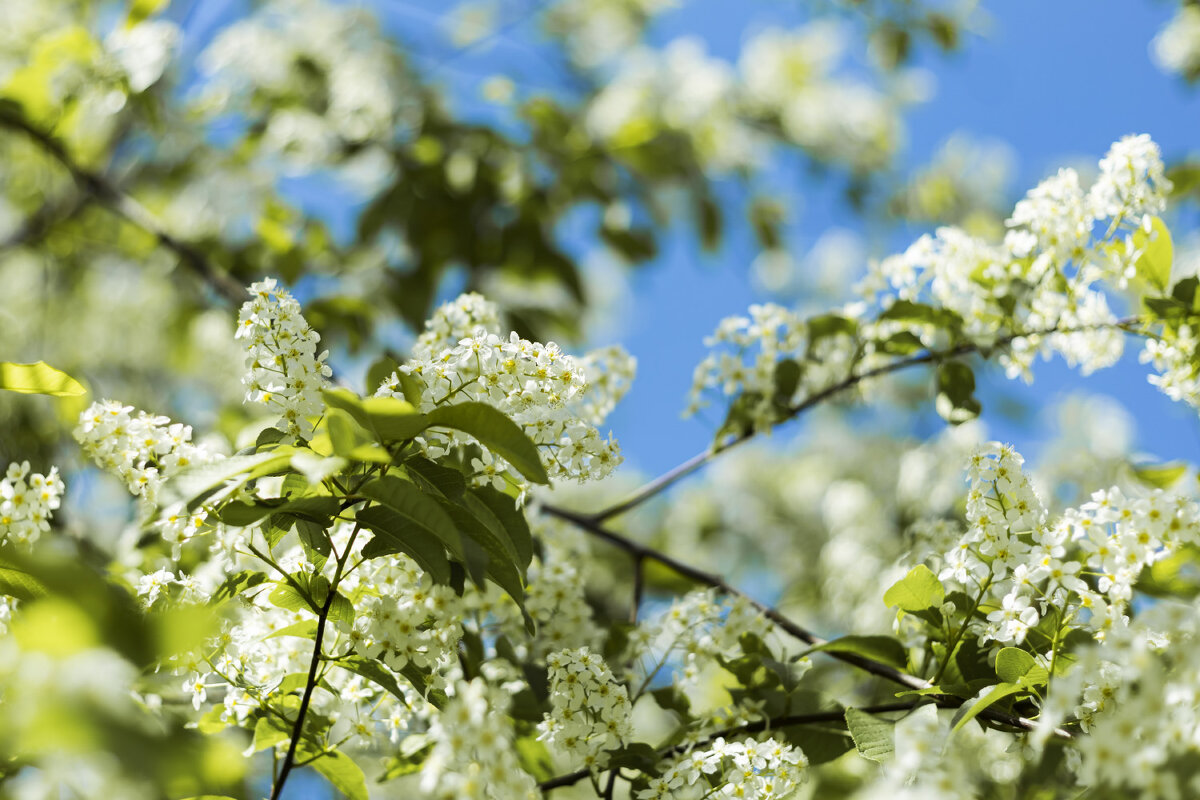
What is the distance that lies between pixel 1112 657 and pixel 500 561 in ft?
2.59

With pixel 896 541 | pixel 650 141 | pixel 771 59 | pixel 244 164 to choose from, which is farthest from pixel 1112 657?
pixel 771 59

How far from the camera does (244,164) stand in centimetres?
407

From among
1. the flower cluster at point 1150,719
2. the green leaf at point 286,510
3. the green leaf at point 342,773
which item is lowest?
the flower cluster at point 1150,719

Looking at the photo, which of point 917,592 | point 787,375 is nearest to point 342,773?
point 917,592

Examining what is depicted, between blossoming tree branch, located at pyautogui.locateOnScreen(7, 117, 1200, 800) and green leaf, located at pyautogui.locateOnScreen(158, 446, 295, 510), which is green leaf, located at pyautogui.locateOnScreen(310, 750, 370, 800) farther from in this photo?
green leaf, located at pyautogui.locateOnScreen(158, 446, 295, 510)

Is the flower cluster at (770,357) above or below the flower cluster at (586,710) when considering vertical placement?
above

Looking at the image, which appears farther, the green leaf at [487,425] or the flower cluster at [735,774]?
the flower cluster at [735,774]

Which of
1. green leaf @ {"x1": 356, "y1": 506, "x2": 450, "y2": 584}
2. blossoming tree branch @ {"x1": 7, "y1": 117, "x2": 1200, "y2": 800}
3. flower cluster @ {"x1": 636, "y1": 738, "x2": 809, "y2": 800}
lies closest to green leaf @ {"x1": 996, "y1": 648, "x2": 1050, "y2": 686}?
blossoming tree branch @ {"x1": 7, "y1": 117, "x2": 1200, "y2": 800}

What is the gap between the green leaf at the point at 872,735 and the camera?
4.40 ft

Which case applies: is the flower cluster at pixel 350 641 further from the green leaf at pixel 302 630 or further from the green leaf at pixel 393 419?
the green leaf at pixel 393 419

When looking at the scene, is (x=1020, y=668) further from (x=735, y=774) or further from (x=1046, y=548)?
(x=735, y=774)

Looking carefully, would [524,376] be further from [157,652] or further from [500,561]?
[157,652]

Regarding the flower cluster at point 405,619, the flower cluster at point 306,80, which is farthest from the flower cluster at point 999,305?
the flower cluster at point 306,80

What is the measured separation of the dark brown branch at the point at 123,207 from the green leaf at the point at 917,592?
2102mm
